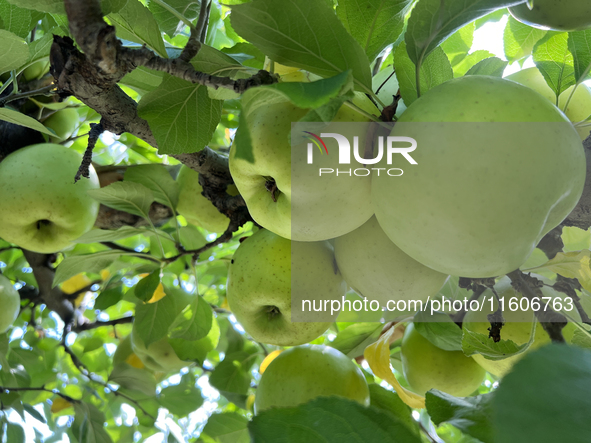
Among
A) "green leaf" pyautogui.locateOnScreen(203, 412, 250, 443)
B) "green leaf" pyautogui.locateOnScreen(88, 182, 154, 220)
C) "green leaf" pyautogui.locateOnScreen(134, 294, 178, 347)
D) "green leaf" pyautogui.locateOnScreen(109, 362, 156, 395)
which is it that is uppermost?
"green leaf" pyautogui.locateOnScreen(88, 182, 154, 220)

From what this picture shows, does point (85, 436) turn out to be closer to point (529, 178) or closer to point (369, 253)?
point (369, 253)

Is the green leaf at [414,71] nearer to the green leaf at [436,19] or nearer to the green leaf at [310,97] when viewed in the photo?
the green leaf at [436,19]

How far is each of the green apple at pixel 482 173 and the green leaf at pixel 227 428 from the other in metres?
0.85

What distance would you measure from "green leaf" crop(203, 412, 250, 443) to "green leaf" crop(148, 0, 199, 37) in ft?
3.06

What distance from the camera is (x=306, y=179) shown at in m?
0.59

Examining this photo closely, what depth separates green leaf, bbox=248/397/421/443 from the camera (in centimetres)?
34

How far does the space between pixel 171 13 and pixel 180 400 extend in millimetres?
1370

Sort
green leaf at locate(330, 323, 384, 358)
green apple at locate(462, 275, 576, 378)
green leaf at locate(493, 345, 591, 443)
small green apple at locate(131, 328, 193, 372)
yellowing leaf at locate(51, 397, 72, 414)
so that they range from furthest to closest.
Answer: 1. yellowing leaf at locate(51, 397, 72, 414)
2. small green apple at locate(131, 328, 193, 372)
3. green leaf at locate(330, 323, 384, 358)
4. green apple at locate(462, 275, 576, 378)
5. green leaf at locate(493, 345, 591, 443)

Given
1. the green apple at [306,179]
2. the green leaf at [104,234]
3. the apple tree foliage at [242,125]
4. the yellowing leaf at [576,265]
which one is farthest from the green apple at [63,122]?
the yellowing leaf at [576,265]

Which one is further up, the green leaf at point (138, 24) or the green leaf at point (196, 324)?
the green leaf at point (138, 24)

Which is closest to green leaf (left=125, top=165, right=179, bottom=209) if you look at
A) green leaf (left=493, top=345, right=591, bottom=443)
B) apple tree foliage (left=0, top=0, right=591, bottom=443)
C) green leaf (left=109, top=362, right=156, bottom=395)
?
apple tree foliage (left=0, top=0, right=591, bottom=443)

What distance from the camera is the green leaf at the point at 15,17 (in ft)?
2.79

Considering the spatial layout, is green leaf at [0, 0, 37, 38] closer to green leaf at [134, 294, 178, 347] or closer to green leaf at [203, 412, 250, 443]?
green leaf at [134, 294, 178, 347]

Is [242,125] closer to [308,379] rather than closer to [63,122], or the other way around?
[308,379]
